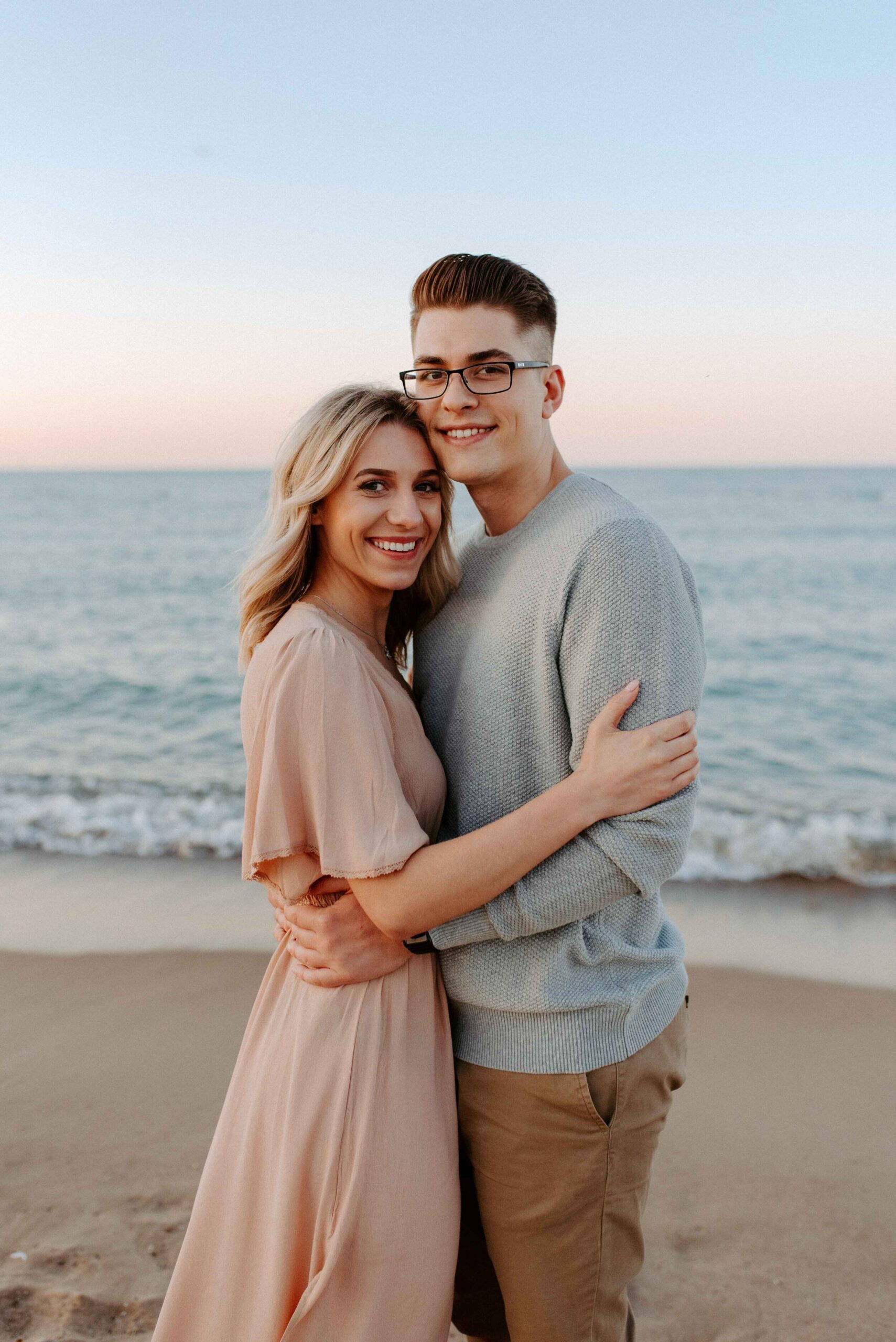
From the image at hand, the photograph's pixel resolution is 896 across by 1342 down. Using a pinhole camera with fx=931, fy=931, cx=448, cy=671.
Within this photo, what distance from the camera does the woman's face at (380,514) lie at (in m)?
2.22

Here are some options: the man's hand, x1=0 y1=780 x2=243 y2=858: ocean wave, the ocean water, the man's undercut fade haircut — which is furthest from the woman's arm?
x1=0 y1=780 x2=243 y2=858: ocean wave

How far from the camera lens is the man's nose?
220 centimetres

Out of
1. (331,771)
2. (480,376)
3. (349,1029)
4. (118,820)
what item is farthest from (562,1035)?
(118,820)

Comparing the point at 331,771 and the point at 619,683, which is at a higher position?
the point at 619,683

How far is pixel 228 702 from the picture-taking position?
37.0 ft

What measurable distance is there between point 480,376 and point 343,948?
4.42ft

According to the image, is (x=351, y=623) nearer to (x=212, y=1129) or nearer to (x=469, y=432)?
(x=469, y=432)

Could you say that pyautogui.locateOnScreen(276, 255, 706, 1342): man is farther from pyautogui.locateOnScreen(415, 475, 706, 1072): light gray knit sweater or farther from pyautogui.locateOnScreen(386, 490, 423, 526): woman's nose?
pyautogui.locateOnScreen(386, 490, 423, 526): woman's nose

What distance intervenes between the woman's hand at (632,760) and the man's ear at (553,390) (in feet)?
2.80

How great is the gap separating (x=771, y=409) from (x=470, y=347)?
1294 inches

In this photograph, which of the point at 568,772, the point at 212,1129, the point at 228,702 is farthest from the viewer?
the point at 228,702

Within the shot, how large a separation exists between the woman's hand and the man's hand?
0.56 m

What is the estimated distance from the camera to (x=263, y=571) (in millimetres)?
2203

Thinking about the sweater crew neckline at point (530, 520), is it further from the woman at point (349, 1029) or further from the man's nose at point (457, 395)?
the woman at point (349, 1029)
